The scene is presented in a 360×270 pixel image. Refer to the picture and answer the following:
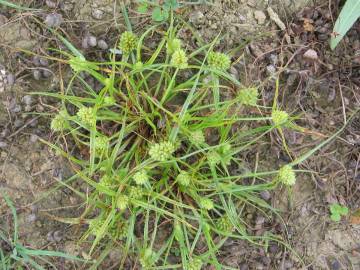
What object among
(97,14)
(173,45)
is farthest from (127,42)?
(97,14)

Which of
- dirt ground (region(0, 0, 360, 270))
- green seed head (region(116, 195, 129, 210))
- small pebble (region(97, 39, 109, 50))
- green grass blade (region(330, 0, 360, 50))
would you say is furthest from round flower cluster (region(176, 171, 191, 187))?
green grass blade (region(330, 0, 360, 50))

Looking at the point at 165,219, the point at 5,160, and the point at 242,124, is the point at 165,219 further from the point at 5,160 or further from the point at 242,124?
the point at 5,160

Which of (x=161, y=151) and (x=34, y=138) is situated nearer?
(x=161, y=151)

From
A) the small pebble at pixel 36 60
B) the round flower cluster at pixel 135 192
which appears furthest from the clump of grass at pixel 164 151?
the small pebble at pixel 36 60

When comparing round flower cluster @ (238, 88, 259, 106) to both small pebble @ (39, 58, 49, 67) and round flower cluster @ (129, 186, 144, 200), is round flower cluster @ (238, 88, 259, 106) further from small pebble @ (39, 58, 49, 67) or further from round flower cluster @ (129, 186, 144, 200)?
small pebble @ (39, 58, 49, 67)

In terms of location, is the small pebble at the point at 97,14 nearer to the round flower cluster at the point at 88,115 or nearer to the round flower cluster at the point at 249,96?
the round flower cluster at the point at 88,115

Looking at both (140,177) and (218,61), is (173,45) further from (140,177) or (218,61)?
(140,177)

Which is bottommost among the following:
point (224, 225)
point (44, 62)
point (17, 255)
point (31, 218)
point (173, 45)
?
point (17, 255)
